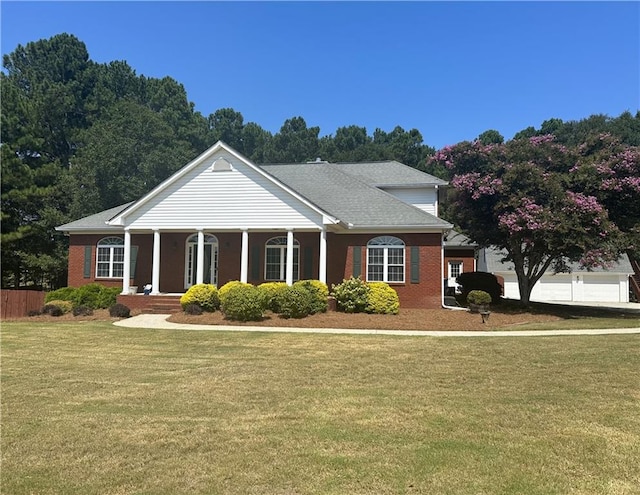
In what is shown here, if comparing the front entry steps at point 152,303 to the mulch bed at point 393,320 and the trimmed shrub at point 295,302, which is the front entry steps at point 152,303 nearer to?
the mulch bed at point 393,320

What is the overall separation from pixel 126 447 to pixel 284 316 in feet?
42.8

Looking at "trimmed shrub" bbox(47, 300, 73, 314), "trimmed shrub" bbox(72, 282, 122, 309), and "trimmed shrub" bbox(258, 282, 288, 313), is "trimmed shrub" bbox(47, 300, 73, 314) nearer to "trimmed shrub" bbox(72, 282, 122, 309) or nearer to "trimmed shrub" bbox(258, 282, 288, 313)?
"trimmed shrub" bbox(72, 282, 122, 309)

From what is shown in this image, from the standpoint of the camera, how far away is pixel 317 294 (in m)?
19.0

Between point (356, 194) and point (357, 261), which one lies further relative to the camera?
point (356, 194)

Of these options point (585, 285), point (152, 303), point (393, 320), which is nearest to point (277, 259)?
point (152, 303)

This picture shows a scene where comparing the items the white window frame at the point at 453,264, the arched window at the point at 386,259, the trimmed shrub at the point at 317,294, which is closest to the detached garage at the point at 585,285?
the white window frame at the point at 453,264

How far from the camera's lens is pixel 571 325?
17.5 metres

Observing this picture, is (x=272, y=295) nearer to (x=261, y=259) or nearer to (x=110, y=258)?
(x=261, y=259)

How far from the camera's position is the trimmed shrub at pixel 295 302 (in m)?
17.9

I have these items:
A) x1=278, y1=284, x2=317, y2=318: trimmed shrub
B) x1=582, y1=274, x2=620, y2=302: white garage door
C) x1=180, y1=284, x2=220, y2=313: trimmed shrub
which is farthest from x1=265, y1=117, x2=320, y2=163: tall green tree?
x1=278, y1=284, x2=317, y2=318: trimmed shrub

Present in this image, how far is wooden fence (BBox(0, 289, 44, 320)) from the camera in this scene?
19.3 m

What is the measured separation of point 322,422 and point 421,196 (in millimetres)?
21705

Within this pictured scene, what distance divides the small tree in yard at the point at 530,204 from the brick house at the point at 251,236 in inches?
83.1

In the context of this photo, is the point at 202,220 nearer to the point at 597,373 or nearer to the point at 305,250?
the point at 305,250
